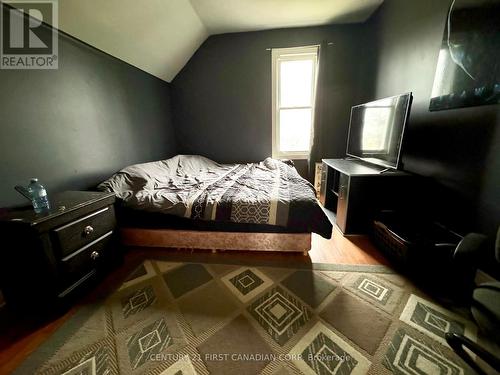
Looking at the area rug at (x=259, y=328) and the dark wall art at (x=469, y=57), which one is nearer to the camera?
the area rug at (x=259, y=328)

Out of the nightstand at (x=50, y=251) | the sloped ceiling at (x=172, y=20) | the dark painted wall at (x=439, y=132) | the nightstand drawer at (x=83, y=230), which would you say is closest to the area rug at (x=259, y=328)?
the nightstand at (x=50, y=251)

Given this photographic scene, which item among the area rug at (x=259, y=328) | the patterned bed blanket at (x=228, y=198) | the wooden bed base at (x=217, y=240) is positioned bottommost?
the area rug at (x=259, y=328)

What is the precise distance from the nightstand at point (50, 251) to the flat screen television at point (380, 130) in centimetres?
264

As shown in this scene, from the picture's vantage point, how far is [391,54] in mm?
2592

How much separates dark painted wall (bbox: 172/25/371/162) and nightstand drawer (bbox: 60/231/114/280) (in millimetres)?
2467

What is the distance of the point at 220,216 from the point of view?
180 cm

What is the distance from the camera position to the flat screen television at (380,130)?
1.94 meters

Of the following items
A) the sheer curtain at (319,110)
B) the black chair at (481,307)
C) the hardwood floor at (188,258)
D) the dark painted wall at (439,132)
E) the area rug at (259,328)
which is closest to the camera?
the black chair at (481,307)

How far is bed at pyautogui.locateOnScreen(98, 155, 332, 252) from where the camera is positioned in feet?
5.75

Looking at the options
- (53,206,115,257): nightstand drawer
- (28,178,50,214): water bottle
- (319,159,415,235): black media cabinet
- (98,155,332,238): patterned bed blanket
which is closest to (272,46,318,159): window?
(98,155,332,238): patterned bed blanket

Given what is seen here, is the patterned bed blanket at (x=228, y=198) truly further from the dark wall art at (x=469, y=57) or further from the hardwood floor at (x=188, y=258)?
the dark wall art at (x=469, y=57)

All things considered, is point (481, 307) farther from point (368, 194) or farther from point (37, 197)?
point (37, 197)

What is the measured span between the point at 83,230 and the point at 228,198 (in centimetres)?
107

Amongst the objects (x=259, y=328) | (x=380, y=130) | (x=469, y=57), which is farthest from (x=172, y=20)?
(x=259, y=328)
